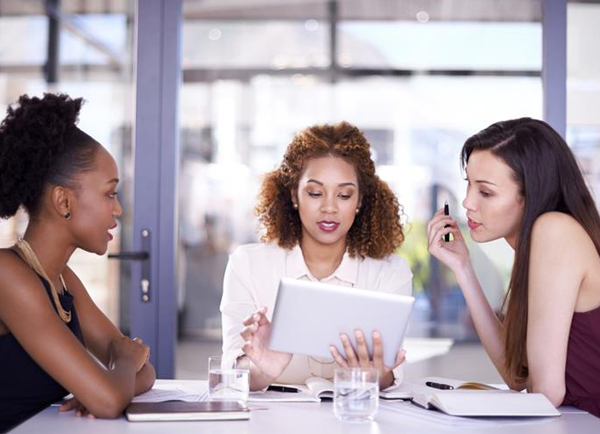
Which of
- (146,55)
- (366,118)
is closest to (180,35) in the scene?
(146,55)

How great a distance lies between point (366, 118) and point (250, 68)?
128 cm

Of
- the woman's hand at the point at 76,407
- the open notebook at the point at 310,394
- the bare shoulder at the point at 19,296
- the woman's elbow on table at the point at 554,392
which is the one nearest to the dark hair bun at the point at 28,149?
the bare shoulder at the point at 19,296

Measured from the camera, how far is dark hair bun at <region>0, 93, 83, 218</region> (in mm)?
2168

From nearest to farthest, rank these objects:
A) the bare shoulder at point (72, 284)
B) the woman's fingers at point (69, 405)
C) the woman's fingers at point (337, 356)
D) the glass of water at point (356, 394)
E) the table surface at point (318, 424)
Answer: the table surface at point (318, 424), the glass of water at point (356, 394), the woman's fingers at point (69, 405), the woman's fingers at point (337, 356), the bare shoulder at point (72, 284)

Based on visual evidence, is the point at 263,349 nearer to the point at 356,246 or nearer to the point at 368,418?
the point at 368,418

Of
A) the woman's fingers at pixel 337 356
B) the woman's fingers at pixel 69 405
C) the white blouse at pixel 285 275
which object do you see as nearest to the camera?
the woman's fingers at pixel 69 405

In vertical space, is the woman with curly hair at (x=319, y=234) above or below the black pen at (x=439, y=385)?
above

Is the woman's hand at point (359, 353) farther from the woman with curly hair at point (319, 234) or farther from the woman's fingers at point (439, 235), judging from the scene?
the woman's fingers at point (439, 235)

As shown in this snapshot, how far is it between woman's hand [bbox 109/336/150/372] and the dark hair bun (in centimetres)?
46

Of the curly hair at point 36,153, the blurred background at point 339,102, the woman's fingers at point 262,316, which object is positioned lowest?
the woman's fingers at point 262,316

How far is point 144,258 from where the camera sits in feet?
11.4

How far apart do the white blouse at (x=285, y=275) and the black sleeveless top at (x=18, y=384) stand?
74cm

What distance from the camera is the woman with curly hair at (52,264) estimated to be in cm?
195

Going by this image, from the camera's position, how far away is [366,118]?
7910 millimetres
